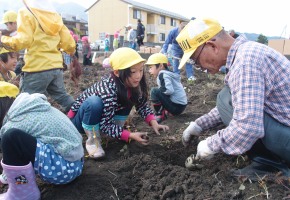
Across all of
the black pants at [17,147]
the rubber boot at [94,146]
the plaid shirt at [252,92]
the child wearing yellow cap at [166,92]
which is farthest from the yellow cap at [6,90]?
the child wearing yellow cap at [166,92]

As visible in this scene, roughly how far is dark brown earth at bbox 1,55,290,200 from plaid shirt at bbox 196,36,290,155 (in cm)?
28

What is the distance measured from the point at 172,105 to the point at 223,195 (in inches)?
92.4

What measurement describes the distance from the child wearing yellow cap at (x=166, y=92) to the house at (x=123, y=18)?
106 ft

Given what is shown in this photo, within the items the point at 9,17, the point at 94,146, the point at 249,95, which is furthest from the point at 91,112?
the point at 9,17

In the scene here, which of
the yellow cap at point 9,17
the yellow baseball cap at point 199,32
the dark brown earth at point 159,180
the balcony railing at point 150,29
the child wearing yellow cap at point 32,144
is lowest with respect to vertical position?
the dark brown earth at point 159,180

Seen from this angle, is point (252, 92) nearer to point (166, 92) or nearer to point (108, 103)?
point (108, 103)

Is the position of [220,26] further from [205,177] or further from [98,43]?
[98,43]

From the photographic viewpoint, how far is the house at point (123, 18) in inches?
1425

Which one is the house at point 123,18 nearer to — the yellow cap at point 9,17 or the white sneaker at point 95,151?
the yellow cap at point 9,17

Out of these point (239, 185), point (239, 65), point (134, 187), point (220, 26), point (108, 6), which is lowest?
point (134, 187)

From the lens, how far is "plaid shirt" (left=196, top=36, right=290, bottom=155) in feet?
5.30

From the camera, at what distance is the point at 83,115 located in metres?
2.70

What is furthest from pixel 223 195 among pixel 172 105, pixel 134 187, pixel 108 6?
pixel 108 6

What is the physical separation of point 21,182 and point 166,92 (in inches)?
99.4
